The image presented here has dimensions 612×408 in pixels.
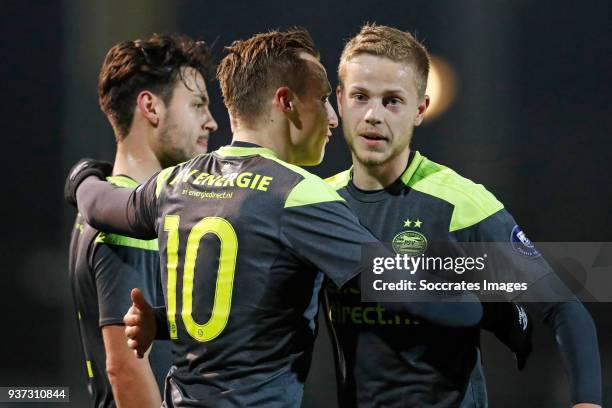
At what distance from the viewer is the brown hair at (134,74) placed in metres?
3.02

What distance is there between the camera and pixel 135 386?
2.57m

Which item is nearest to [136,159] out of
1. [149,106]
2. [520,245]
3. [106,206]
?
[149,106]

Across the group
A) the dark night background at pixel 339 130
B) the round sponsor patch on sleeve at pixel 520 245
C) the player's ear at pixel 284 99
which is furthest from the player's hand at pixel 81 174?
the round sponsor patch on sleeve at pixel 520 245

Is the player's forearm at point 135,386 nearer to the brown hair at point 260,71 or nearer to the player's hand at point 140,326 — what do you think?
the player's hand at point 140,326

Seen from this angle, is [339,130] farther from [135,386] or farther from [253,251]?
[253,251]

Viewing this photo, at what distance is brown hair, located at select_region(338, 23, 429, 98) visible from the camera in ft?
7.75

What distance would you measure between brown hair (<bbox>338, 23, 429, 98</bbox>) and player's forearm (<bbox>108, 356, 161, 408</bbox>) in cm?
108

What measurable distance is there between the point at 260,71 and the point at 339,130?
174cm

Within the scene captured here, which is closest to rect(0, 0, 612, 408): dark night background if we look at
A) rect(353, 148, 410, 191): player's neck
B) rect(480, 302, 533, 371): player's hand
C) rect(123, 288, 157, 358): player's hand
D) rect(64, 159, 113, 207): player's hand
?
rect(64, 159, 113, 207): player's hand

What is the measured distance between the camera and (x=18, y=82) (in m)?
4.08

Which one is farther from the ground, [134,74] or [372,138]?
[134,74]

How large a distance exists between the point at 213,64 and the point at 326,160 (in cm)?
83

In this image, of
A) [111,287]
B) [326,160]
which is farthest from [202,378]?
[326,160]

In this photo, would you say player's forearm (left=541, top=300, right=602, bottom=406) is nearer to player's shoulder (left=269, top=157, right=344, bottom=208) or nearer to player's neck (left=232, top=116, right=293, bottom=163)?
player's shoulder (left=269, top=157, right=344, bottom=208)
